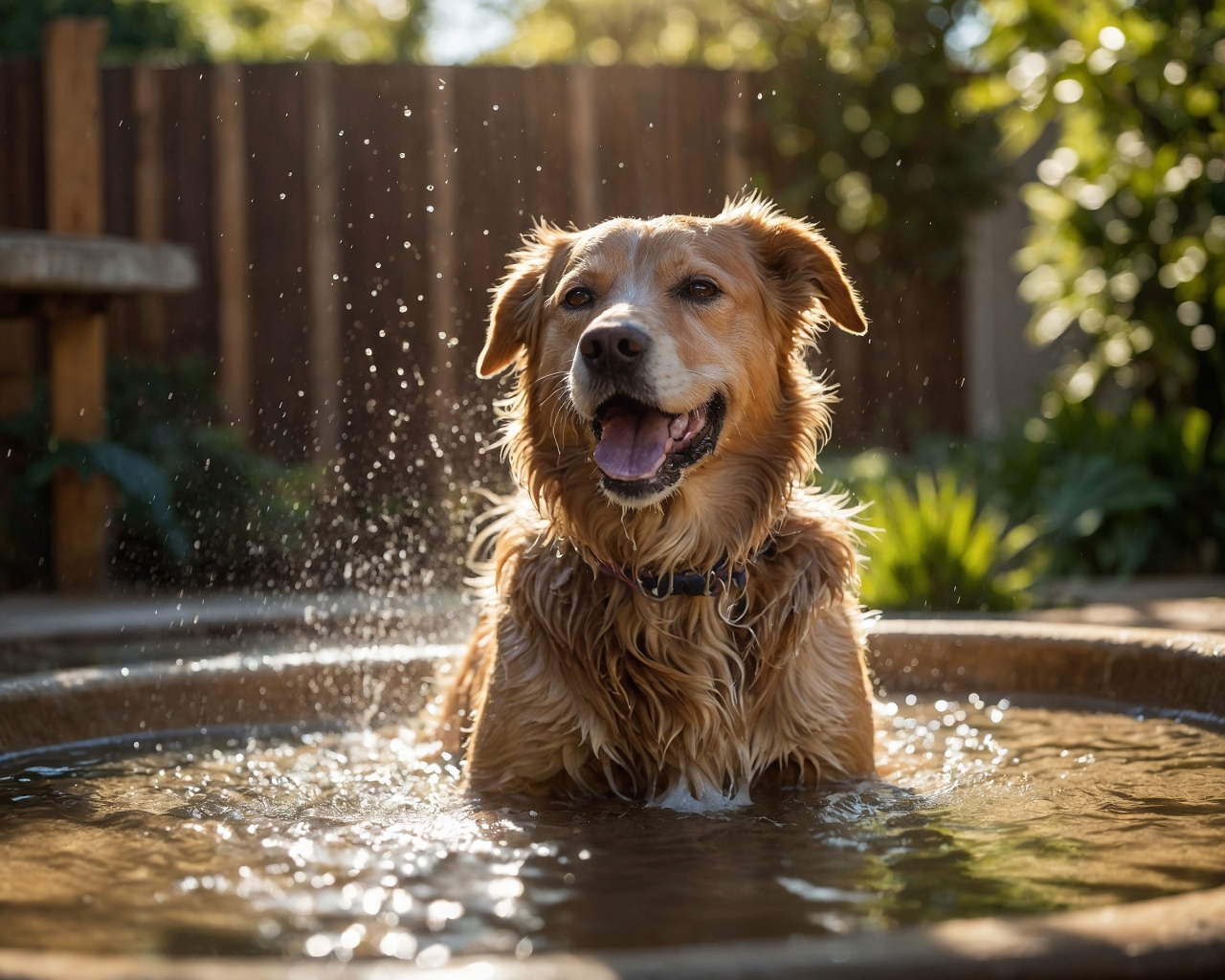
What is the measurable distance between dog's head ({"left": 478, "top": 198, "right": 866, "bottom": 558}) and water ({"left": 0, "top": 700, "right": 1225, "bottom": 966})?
0.79 meters

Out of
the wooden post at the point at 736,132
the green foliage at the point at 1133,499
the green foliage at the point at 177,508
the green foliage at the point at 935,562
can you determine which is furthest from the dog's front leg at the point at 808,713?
the wooden post at the point at 736,132

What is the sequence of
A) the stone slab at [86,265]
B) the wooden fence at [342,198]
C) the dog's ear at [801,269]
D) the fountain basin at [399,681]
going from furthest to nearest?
1. the wooden fence at [342,198]
2. the stone slab at [86,265]
3. the fountain basin at [399,681]
4. the dog's ear at [801,269]

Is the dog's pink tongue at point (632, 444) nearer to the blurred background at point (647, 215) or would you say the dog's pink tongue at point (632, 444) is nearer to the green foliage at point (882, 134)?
the blurred background at point (647, 215)

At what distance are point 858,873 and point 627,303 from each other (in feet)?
4.66

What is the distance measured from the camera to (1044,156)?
1138 cm

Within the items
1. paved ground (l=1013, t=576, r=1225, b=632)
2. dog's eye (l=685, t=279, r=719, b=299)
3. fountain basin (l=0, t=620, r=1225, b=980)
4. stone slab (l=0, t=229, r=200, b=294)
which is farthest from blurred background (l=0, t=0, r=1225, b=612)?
dog's eye (l=685, t=279, r=719, b=299)

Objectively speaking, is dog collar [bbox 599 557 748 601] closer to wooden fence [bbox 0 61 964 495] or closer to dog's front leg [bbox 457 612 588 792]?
dog's front leg [bbox 457 612 588 792]

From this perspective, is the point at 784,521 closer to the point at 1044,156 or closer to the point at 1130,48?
the point at 1130,48

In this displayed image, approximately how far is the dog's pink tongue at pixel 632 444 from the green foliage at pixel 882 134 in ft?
22.5

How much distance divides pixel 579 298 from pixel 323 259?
5984 mm

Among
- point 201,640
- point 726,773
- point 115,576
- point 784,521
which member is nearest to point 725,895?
point 726,773

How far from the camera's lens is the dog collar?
10.4 feet

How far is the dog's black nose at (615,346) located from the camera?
2.96m

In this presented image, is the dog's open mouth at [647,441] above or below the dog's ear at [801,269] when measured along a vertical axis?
below
